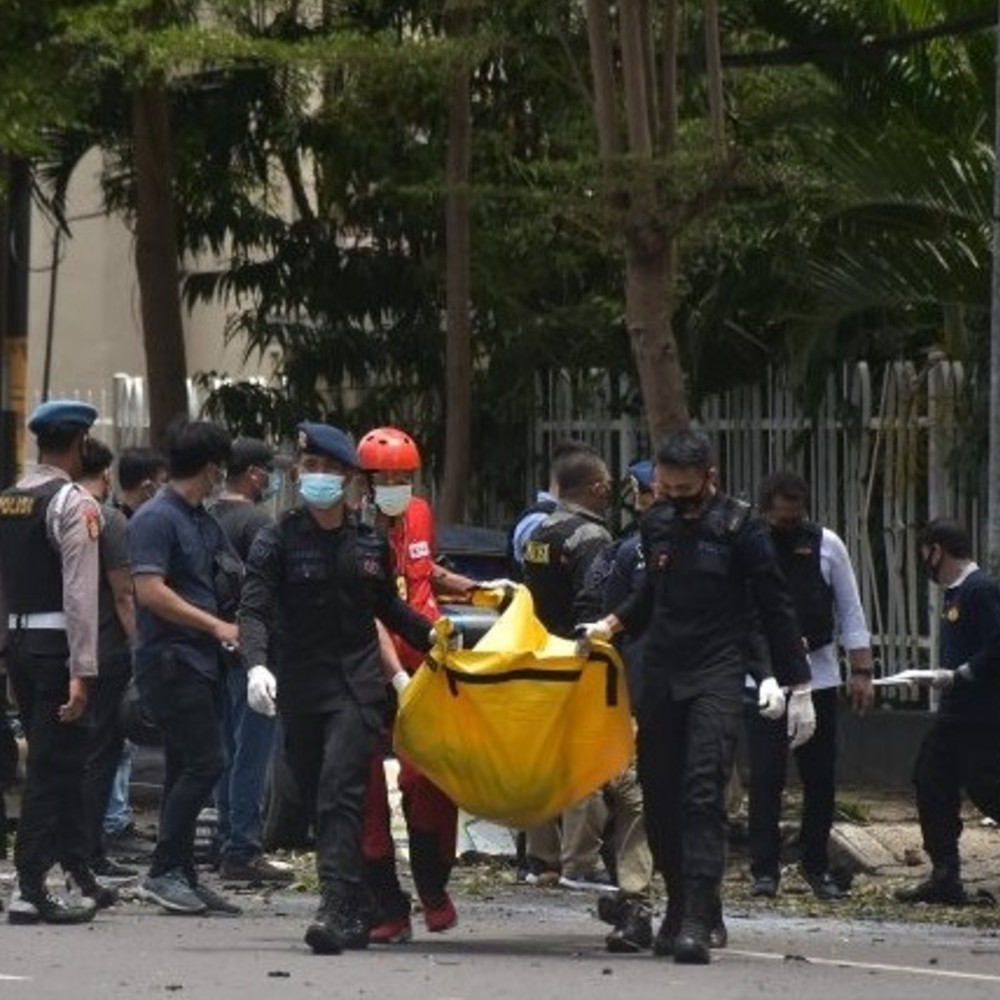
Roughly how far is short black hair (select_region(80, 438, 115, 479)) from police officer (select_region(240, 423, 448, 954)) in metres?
1.59

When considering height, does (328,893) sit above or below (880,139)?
below

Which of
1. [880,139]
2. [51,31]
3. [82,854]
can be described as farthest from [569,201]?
[82,854]

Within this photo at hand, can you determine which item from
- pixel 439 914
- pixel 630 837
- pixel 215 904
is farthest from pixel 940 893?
pixel 215 904

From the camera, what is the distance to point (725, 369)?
18.5 m

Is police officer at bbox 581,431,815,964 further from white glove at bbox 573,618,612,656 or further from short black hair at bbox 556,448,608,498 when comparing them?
short black hair at bbox 556,448,608,498

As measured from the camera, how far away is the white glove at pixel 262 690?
10.6 m

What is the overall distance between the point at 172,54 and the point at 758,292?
3986 mm

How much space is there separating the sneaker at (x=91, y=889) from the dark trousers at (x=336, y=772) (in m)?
1.37

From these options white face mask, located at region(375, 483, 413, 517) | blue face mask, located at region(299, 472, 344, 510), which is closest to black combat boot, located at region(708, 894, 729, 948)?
blue face mask, located at region(299, 472, 344, 510)

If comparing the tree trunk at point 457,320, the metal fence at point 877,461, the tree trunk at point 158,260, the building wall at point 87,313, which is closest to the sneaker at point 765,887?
the metal fence at point 877,461

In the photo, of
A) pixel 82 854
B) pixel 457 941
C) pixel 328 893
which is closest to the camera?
pixel 328 893

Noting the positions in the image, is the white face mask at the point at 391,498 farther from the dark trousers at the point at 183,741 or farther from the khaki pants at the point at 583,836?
the khaki pants at the point at 583,836

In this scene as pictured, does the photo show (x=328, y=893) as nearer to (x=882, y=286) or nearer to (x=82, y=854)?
(x=82, y=854)

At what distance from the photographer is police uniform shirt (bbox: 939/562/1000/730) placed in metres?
12.8
